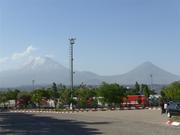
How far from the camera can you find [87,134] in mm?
26016

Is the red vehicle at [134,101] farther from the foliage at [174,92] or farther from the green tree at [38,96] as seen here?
the green tree at [38,96]

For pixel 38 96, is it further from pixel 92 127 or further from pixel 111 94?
pixel 92 127

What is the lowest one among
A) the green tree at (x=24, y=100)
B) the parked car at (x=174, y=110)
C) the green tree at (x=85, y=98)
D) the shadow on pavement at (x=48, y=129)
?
the shadow on pavement at (x=48, y=129)

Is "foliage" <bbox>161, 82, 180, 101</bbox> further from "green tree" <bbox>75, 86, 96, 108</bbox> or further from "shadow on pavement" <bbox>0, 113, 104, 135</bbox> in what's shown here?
"shadow on pavement" <bbox>0, 113, 104, 135</bbox>

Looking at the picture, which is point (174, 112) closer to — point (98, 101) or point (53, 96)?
point (98, 101)

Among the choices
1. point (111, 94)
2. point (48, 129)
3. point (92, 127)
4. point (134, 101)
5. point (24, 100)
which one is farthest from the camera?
point (24, 100)

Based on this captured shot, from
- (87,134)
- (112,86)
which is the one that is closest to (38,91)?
(112,86)

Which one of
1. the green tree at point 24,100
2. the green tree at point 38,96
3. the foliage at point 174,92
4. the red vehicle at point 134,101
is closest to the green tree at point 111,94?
the foliage at point 174,92

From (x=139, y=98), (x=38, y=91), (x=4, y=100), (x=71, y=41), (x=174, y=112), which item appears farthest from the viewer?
(x=4, y=100)

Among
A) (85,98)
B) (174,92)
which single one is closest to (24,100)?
(85,98)

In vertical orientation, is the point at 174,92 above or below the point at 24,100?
below

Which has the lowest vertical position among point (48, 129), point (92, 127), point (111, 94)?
point (48, 129)

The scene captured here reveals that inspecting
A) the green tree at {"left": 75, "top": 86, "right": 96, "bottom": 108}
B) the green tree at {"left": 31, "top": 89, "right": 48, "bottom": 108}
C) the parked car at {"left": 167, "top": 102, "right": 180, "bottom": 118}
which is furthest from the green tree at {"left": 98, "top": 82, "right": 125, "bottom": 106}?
the parked car at {"left": 167, "top": 102, "right": 180, "bottom": 118}

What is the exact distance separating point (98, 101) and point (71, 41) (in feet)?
67.0
